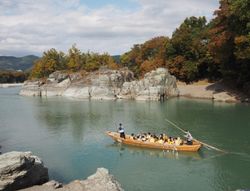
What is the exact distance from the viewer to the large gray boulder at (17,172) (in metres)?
18.7

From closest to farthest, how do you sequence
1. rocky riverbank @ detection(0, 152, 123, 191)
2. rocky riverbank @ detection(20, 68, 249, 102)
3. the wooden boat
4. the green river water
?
1. rocky riverbank @ detection(0, 152, 123, 191)
2. the green river water
3. the wooden boat
4. rocky riverbank @ detection(20, 68, 249, 102)

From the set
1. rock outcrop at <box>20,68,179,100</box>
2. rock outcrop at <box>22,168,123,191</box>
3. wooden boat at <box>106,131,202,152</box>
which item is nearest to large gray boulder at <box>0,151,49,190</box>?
rock outcrop at <box>22,168,123,191</box>

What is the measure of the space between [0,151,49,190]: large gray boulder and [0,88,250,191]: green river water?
5366 mm

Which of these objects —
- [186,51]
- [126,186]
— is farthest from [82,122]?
[186,51]

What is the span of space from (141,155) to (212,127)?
47.2ft

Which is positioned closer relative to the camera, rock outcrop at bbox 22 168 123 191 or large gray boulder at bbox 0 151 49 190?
rock outcrop at bbox 22 168 123 191

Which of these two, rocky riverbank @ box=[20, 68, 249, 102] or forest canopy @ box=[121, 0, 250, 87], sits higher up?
forest canopy @ box=[121, 0, 250, 87]

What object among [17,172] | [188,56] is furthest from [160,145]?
[188,56]

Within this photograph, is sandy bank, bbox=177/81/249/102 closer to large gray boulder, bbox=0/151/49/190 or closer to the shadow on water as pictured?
the shadow on water

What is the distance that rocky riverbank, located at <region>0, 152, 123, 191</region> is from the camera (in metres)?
18.4

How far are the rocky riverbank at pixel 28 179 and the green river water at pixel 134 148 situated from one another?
5.24 meters

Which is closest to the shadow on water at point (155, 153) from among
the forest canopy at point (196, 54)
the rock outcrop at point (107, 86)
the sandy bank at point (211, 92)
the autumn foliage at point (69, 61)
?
the forest canopy at point (196, 54)

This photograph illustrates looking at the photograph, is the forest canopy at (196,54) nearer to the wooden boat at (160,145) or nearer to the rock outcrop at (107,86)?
the rock outcrop at (107,86)

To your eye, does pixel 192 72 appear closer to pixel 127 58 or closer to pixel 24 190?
pixel 127 58
